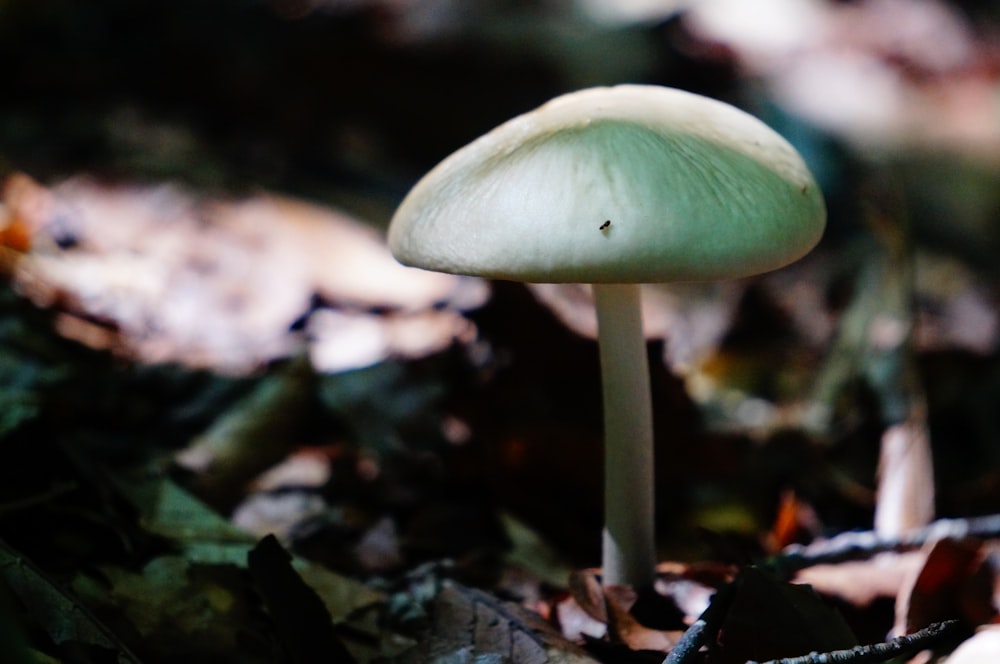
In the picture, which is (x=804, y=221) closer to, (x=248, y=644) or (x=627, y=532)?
(x=627, y=532)

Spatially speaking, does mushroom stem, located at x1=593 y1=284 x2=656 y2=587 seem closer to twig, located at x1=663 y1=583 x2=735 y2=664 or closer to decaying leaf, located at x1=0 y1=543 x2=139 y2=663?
twig, located at x1=663 y1=583 x2=735 y2=664

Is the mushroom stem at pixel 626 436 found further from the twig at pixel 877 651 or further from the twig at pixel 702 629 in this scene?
the twig at pixel 877 651

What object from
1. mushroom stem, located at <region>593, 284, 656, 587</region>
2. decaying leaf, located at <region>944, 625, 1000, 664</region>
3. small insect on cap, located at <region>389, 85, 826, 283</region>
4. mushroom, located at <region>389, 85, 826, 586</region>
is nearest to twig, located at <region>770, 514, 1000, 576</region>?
mushroom stem, located at <region>593, 284, 656, 587</region>

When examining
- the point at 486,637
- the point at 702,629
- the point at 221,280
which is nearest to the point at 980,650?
the point at 702,629

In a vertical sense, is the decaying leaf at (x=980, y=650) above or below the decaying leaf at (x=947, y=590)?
below

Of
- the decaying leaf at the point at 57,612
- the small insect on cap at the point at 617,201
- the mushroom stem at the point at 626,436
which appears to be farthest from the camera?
the mushroom stem at the point at 626,436

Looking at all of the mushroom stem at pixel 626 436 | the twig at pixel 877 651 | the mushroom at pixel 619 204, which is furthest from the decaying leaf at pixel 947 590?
the mushroom at pixel 619 204

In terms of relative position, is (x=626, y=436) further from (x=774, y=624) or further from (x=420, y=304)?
(x=420, y=304)
